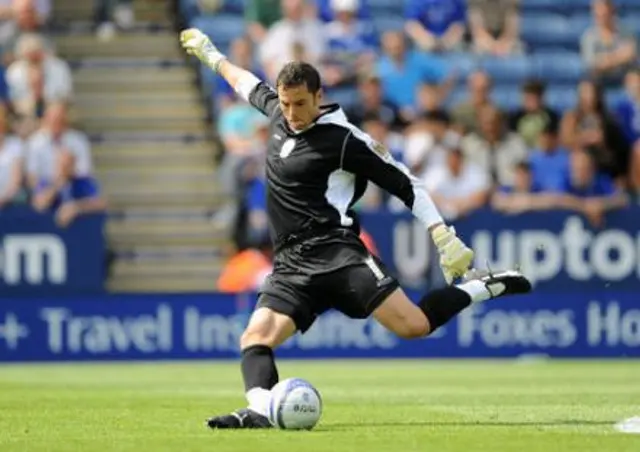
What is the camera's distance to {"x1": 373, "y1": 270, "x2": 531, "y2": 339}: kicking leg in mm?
10797

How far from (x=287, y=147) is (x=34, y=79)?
1000 cm

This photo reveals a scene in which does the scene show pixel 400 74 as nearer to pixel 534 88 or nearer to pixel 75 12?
pixel 534 88

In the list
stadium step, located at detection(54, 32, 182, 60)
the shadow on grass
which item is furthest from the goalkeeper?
stadium step, located at detection(54, 32, 182, 60)

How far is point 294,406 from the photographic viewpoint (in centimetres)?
997

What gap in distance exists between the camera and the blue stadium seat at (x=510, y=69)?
74.4 feet

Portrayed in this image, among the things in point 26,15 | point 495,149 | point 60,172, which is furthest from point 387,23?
point 60,172

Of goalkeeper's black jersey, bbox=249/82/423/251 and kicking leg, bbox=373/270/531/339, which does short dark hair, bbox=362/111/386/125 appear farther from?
goalkeeper's black jersey, bbox=249/82/423/251

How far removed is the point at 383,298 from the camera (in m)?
10.7

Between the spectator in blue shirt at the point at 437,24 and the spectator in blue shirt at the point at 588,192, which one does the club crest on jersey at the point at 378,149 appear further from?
the spectator in blue shirt at the point at 437,24

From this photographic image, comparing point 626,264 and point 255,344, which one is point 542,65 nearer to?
point 626,264

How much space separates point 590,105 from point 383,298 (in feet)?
34.7

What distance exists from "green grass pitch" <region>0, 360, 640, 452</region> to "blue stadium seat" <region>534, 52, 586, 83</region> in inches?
205

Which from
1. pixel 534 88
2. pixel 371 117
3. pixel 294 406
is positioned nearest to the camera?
pixel 294 406

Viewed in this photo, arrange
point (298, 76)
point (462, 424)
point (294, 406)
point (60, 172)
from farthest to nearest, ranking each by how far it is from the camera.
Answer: point (60, 172), point (462, 424), point (298, 76), point (294, 406)
